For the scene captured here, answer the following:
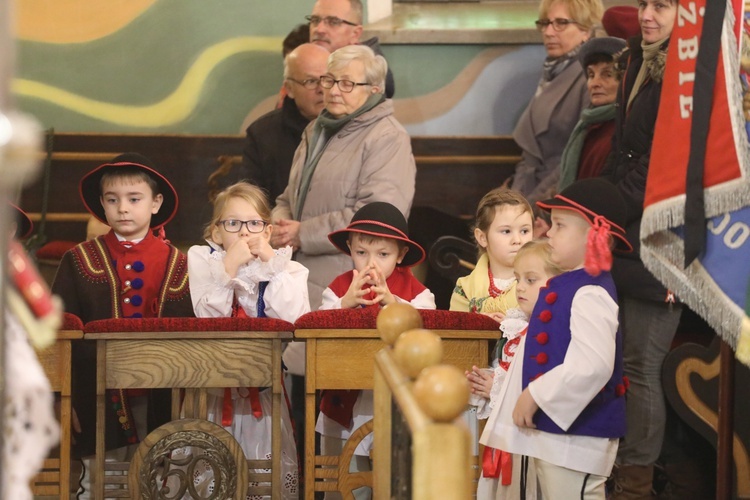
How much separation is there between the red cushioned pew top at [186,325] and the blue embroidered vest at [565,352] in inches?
31.2

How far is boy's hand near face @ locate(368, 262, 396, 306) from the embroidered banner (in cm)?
106

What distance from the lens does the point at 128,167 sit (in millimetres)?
4184

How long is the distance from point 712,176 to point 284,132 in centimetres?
276

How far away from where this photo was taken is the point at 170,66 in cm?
683

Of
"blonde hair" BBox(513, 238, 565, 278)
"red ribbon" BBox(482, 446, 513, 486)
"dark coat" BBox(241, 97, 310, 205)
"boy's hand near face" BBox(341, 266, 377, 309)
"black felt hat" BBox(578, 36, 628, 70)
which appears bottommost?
"red ribbon" BBox(482, 446, 513, 486)

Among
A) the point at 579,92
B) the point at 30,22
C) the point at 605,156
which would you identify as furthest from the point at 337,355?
the point at 30,22

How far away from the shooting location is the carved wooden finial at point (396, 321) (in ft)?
7.99

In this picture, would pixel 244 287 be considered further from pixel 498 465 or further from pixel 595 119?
pixel 595 119

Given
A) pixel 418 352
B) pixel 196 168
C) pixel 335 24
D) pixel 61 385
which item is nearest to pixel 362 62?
pixel 335 24

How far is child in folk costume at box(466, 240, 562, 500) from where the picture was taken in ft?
11.5

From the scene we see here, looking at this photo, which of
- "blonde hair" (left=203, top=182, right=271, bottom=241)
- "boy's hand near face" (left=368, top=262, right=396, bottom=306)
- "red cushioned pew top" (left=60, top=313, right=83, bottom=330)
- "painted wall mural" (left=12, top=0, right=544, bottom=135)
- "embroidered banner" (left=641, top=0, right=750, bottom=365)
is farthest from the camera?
"painted wall mural" (left=12, top=0, right=544, bottom=135)

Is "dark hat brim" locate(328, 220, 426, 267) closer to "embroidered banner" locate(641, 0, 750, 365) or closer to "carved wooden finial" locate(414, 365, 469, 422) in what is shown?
"embroidered banner" locate(641, 0, 750, 365)

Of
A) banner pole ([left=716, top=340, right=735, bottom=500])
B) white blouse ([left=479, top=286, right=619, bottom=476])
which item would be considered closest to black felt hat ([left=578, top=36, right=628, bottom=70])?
banner pole ([left=716, top=340, right=735, bottom=500])

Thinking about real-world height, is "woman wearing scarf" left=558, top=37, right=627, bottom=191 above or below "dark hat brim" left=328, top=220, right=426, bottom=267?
above
